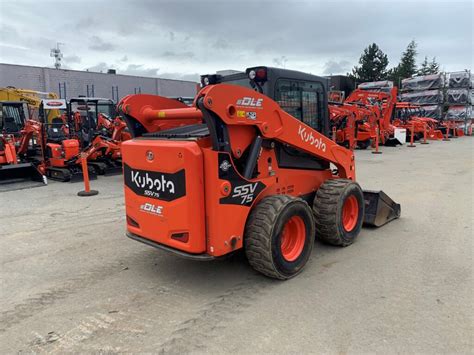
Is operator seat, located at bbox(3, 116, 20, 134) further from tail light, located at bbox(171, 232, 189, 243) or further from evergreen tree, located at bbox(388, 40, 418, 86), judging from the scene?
evergreen tree, located at bbox(388, 40, 418, 86)

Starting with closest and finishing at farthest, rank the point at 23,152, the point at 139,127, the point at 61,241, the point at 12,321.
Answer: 1. the point at 12,321
2. the point at 139,127
3. the point at 61,241
4. the point at 23,152

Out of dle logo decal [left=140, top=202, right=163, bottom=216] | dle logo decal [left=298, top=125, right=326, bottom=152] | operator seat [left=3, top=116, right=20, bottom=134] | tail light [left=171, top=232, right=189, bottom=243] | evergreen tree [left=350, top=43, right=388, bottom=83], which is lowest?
tail light [left=171, top=232, right=189, bottom=243]

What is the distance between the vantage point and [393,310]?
3.34 meters

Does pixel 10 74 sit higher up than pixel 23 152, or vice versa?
pixel 10 74

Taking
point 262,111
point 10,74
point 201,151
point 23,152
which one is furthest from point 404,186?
point 10,74

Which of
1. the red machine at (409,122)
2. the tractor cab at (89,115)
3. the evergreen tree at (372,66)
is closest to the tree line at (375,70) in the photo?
the evergreen tree at (372,66)

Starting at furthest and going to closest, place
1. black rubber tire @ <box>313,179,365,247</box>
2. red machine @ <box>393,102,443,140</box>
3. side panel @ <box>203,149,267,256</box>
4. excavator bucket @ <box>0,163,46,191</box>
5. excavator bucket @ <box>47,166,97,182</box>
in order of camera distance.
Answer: red machine @ <box>393,102,443,140</box>, excavator bucket @ <box>47,166,97,182</box>, excavator bucket @ <box>0,163,46,191</box>, black rubber tire @ <box>313,179,365,247</box>, side panel @ <box>203,149,267,256</box>

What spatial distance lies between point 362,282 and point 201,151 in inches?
85.1

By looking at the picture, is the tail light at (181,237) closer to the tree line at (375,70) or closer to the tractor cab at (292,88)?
the tractor cab at (292,88)

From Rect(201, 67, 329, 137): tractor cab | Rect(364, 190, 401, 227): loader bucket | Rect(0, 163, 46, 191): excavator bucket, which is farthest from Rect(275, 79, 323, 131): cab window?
Rect(0, 163, 46, 191): excavator bucket

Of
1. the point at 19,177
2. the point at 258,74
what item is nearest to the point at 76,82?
the point at 19,177

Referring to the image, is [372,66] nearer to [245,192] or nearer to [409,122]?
[409,122]

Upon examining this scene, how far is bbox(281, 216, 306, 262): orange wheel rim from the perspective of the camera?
4.11 meters

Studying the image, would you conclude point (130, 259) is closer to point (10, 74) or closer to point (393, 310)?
point (393, 310)
